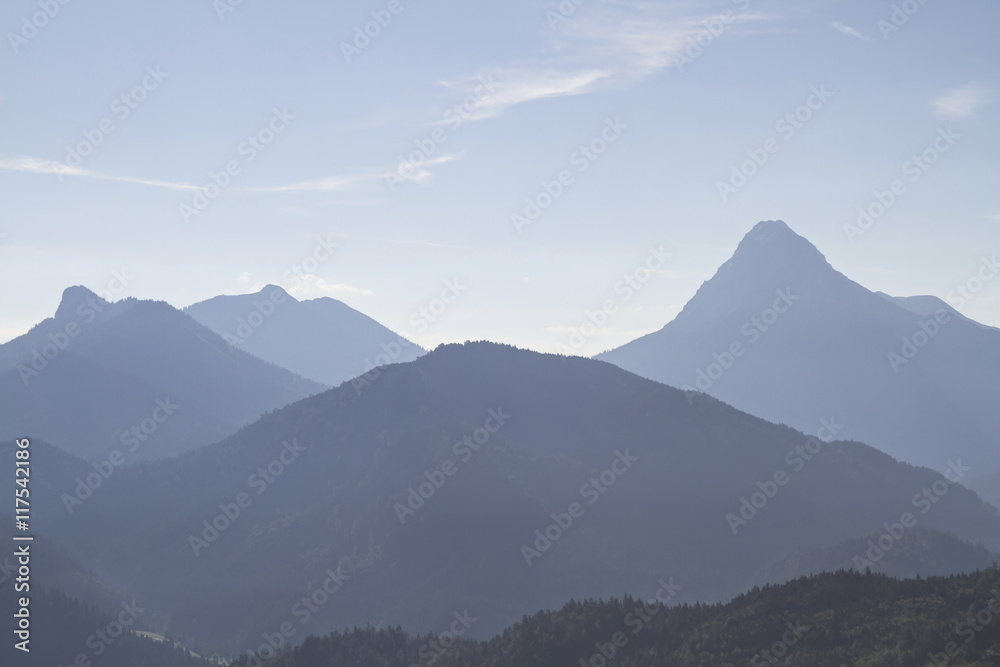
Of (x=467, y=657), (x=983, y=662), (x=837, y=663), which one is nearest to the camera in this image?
(x=983, y=662)

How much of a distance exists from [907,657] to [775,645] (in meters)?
35.2

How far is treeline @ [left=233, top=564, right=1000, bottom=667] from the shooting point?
116 metres

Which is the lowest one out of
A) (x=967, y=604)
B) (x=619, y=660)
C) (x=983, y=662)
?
(x=619, y=660)

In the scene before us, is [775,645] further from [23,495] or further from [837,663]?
[23,495]

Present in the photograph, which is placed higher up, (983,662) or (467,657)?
(983,662)

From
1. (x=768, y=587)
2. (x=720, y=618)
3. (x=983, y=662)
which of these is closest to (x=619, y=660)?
(x=720, y=618)

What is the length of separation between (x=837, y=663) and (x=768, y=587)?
1928 inches

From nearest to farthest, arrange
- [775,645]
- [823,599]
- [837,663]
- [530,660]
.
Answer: [837,663], [775,645], [823,599], [530,660]

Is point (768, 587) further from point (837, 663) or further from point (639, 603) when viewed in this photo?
point (837, 663)

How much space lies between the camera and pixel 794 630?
486 feet

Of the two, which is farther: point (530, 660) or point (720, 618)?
point (530, 660)

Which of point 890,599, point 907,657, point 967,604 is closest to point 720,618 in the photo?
point 890,599

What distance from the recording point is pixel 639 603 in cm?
19712

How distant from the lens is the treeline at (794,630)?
11626 centimetres
